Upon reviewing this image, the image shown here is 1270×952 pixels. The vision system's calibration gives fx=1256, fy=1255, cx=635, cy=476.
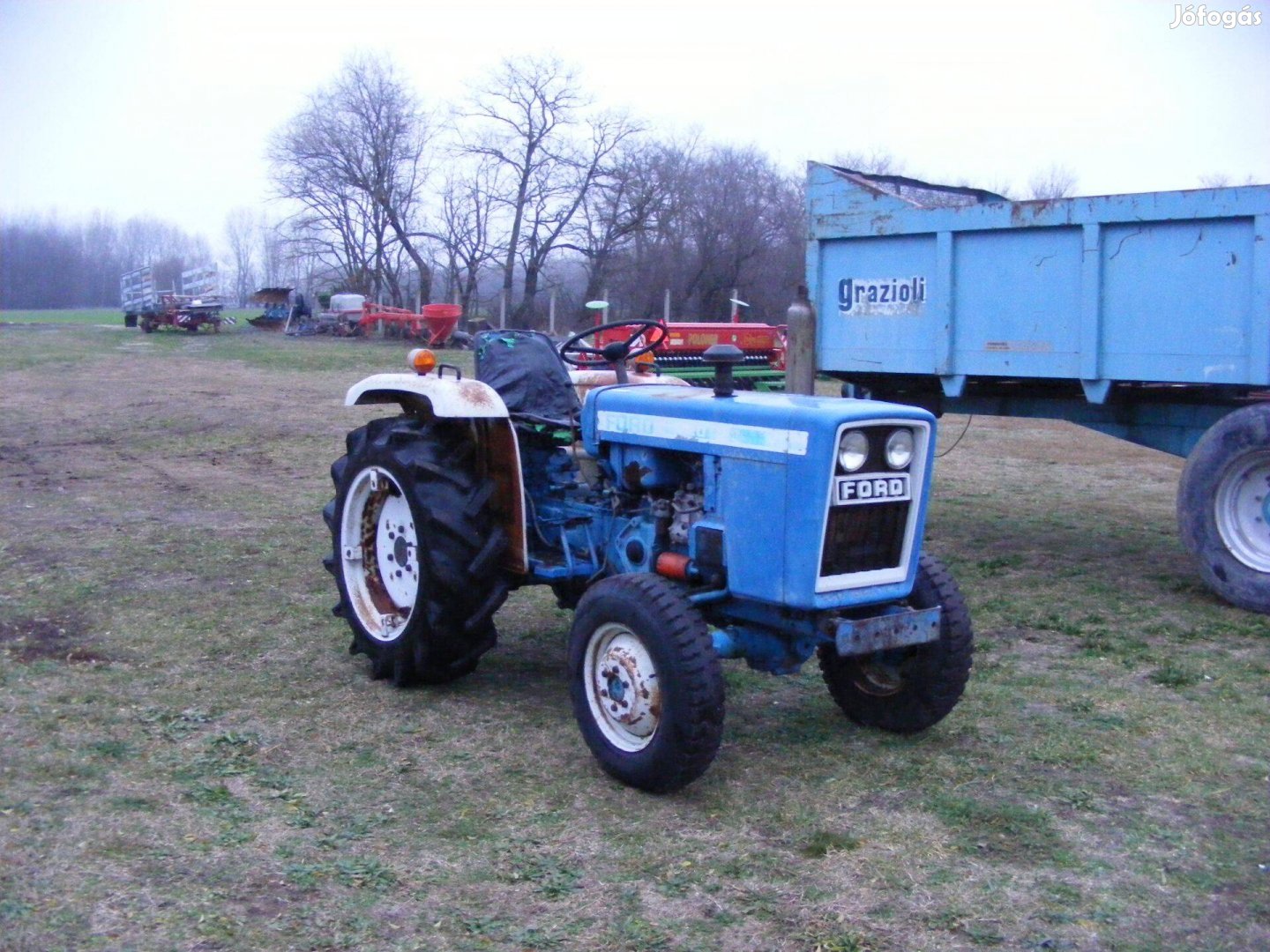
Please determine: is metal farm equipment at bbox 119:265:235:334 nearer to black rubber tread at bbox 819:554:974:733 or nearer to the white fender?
the white fender

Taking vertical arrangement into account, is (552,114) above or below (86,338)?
above

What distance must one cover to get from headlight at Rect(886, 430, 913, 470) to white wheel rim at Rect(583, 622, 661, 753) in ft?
3.23

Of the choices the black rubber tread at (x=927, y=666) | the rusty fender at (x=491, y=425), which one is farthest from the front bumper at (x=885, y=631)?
the rusty fender at (x=491, y=425)

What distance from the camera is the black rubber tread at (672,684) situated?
372 cm

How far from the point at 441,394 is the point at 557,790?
164cm

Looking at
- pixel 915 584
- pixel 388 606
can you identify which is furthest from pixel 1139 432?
pixel 388 606

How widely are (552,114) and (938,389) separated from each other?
73.0 feet

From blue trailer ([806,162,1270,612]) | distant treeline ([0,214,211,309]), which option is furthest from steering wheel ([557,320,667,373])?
distant treeline ([0,214,211,309])

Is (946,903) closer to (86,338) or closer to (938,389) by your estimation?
(938,389)

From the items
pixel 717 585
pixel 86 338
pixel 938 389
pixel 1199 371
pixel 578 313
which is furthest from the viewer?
pixel 86 338

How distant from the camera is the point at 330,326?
92.2ft

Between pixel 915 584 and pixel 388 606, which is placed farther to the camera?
pixel 388 606

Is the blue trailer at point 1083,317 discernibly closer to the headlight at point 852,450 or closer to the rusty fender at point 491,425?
the headlight at point 852,450

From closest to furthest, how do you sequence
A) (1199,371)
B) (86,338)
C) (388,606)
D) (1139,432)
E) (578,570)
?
(578,570) < (388,606) < (1199,371) < (1139,432) < (86,338)
